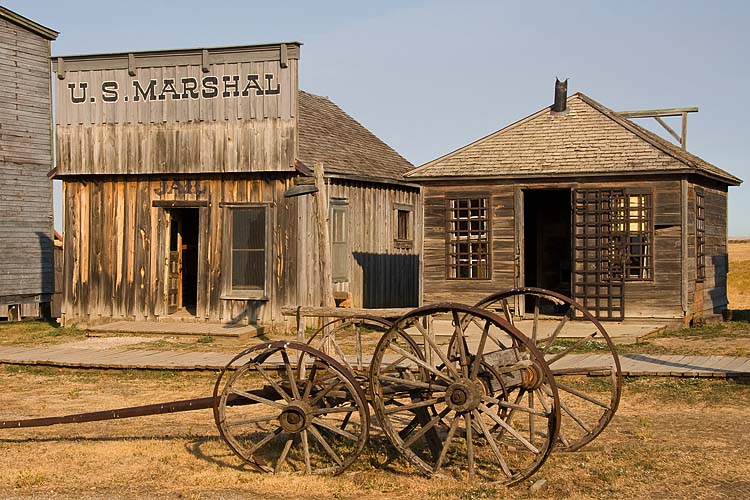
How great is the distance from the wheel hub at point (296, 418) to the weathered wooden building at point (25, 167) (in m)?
19.0

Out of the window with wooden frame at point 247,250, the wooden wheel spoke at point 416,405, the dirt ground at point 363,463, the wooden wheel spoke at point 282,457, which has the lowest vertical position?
the dirt ground at point 363,463

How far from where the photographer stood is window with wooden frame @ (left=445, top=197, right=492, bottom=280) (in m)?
19.9

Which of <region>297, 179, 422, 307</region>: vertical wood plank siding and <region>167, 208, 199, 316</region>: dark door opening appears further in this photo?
<region>167, 208, 199, 316</region>: dark door opening

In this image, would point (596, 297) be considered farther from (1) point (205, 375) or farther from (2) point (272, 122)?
(1) point (205, 375)

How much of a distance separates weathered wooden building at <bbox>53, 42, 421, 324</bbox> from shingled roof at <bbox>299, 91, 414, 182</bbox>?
0.36ft

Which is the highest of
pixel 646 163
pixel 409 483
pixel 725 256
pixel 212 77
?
pixel 212 77

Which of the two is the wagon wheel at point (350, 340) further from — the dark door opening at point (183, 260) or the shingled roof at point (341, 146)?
the dark door opening at point (183, 260)

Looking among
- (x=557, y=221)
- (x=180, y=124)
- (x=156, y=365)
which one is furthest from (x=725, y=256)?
(x=156, y=365)

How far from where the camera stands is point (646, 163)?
61.4 ft

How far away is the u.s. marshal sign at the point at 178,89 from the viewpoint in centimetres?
1900

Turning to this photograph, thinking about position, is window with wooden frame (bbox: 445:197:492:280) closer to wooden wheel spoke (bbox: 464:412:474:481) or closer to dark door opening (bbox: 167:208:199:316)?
dark door opening (bbox: 167:208:199:316)

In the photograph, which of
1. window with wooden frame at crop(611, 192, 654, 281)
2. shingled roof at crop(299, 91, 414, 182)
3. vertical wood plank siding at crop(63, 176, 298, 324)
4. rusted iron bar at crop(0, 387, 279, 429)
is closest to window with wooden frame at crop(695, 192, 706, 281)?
window with wooden frame at crop(611, 192, 654, 281)

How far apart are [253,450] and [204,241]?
1178cm

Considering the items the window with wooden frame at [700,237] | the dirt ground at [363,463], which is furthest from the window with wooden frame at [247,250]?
the window with wooden frame at [700,237]
